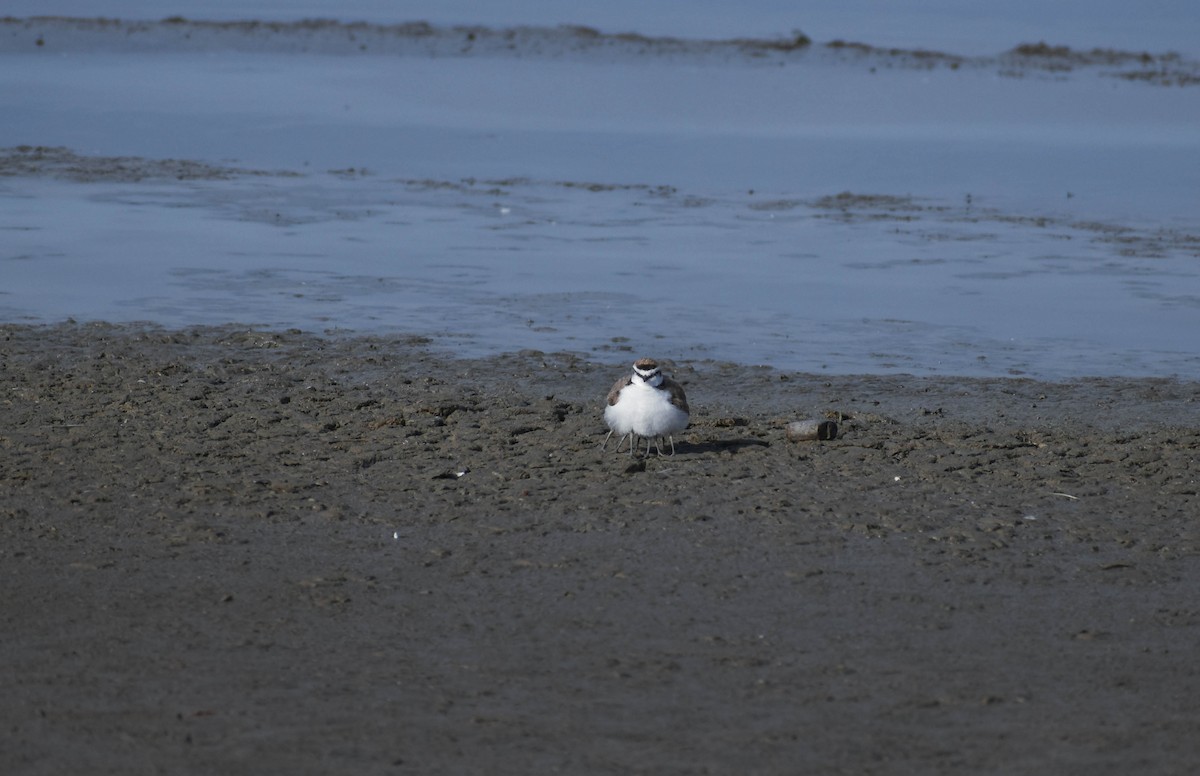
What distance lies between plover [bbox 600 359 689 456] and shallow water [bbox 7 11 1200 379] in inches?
119

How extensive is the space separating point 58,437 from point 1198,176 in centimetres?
1728

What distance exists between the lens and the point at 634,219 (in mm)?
17875

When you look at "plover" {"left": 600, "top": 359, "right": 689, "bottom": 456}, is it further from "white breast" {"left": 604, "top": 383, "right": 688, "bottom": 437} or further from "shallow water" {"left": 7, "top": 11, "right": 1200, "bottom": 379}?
"shallow water" {"left": 7, "top": 11, "right": 1200, "bottom": 379}

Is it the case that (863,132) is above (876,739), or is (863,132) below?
above

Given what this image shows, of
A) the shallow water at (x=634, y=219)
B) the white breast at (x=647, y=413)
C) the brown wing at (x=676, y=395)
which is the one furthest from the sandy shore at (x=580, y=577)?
the shallow water at (x=634, y=219)

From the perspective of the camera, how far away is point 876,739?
5.30 meters

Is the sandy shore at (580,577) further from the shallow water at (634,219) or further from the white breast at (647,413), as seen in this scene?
the shallow water at (634,219)

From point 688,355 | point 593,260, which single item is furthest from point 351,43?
point 688,355

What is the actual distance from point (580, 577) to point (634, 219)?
444 inches

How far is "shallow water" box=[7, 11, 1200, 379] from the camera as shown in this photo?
499 inches

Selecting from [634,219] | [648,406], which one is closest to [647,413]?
[648,406]

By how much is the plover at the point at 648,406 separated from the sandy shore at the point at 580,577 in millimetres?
233

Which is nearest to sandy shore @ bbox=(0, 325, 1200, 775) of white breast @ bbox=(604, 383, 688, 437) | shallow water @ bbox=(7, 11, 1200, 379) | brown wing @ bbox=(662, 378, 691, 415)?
white breast @ bbox=(604, 383, 688, 437)

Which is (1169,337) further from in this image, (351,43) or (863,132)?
(351,43)
